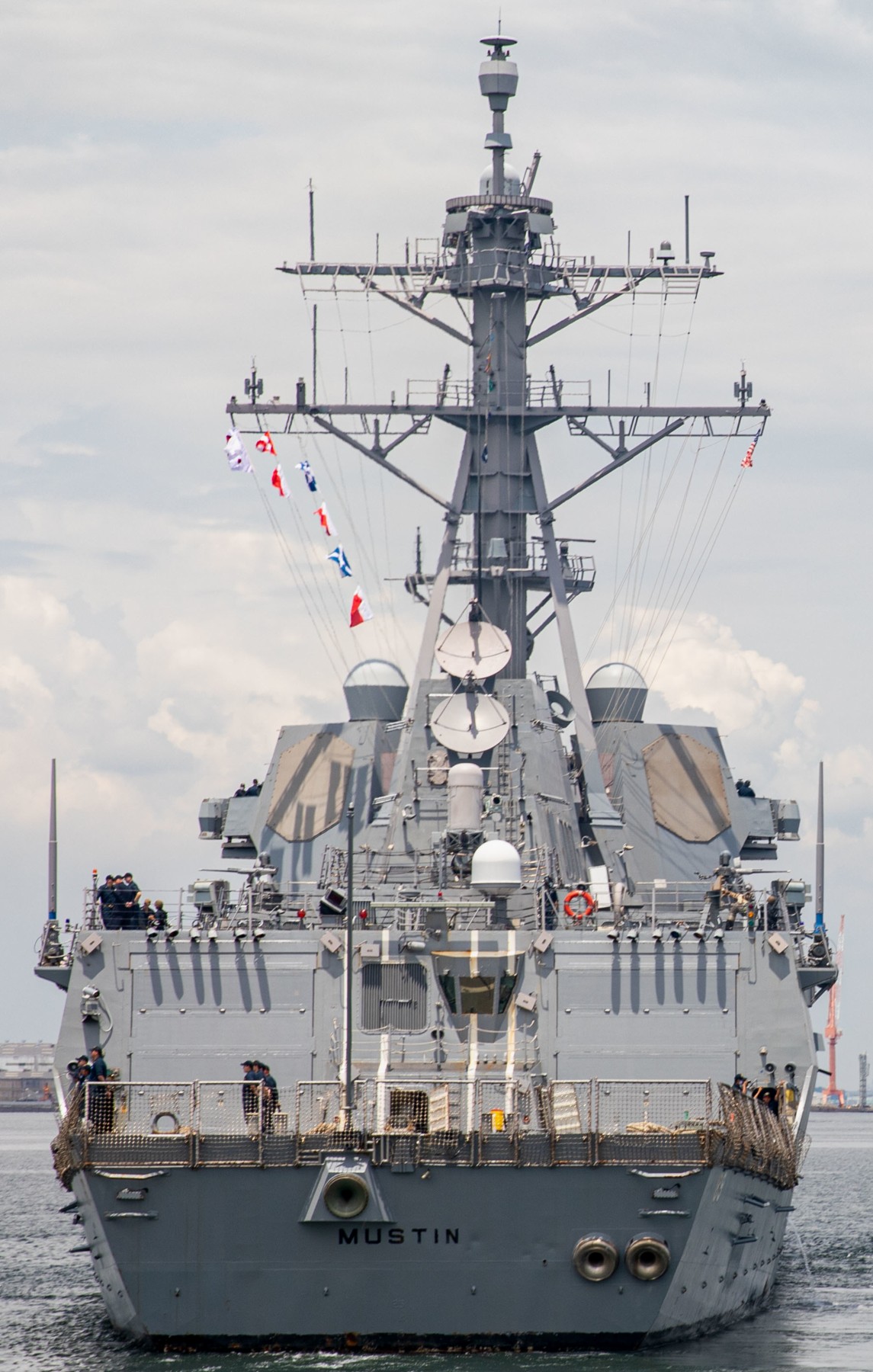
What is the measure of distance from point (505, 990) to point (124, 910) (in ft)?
14.3

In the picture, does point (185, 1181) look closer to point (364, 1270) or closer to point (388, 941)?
point (364, 1270)

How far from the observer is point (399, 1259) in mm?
18672

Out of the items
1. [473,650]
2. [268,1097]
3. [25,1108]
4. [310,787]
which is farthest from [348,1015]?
[25,1108]

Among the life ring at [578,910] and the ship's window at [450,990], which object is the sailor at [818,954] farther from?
the ship's window at [450,990]

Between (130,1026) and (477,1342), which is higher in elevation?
(130,1026)

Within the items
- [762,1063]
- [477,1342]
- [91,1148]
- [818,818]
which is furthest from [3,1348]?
[818,818]

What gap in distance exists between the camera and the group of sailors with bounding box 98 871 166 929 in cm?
2423

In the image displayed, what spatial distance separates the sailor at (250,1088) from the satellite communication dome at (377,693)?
8.97m

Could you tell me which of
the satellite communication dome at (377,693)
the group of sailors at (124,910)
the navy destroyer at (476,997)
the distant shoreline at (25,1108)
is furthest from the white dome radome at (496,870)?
the distant shoreline at (25,1108)

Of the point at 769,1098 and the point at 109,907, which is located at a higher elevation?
the point at 109,907

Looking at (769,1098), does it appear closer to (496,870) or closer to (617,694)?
(496,870)

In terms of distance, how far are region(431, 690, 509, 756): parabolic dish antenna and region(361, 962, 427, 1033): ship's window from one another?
11.9 feet

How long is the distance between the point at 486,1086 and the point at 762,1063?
3.57m

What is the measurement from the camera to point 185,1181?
18781mm
